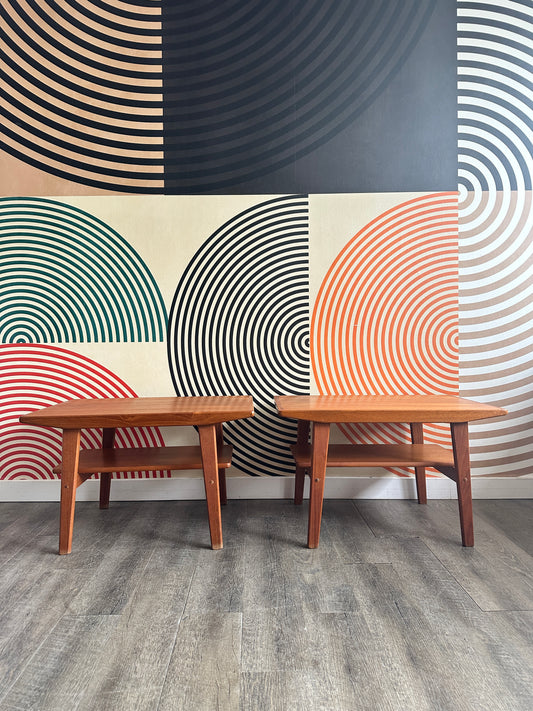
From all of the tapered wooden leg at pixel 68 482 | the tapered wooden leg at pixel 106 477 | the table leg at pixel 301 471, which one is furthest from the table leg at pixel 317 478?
the tapered wooden leg at pixel 106 477

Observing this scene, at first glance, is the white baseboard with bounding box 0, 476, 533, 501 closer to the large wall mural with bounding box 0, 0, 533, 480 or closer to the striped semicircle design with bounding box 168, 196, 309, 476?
the large wall mural with bounding box 0, 0, 533, 480

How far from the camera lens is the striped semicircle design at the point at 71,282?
109 inches

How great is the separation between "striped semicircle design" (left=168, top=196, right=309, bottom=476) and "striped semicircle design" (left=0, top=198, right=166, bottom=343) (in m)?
0.18

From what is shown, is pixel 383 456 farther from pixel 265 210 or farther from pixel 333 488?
pixel 265 210

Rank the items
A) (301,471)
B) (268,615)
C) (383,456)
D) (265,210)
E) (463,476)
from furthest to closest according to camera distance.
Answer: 1. (265,210)
2. (301,471)
3. (383,456)
4. (463,476)
5. (268,615)

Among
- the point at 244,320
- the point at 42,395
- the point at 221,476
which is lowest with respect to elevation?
the point at 221,476

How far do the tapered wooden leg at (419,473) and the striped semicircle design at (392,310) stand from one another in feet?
0.70

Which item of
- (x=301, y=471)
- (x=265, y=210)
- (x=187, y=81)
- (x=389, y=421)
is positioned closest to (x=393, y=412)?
(x=389, y=421)

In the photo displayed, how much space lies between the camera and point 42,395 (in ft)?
9.22

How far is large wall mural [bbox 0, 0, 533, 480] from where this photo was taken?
2.71 m

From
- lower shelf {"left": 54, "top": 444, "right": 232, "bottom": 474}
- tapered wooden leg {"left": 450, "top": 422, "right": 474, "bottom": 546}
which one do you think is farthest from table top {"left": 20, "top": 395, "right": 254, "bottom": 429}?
tapered wooden leg {"left": 450, "top": 422, "right": 474, "bottom": 546}

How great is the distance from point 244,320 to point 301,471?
0.82 m

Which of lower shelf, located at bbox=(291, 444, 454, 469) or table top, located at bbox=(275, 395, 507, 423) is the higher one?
table top, located at bbox=(275, 395, 507, 423)

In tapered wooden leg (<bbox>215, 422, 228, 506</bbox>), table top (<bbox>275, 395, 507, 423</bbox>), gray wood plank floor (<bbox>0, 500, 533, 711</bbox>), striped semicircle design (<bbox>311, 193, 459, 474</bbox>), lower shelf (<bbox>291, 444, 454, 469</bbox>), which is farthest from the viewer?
striped semicircle design (<bbox>311, 193, 459, 474</bbox>)
